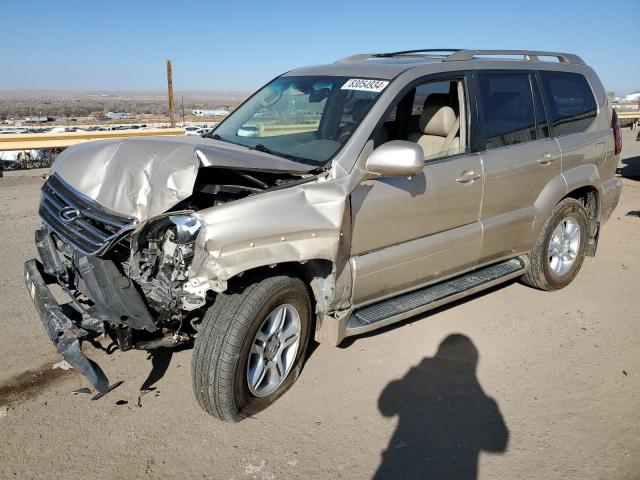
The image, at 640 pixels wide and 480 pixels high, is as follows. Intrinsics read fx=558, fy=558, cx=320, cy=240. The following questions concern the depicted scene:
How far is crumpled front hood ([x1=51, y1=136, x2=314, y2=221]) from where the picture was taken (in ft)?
10.0

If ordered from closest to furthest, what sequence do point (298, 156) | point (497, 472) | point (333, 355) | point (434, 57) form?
1. point (497, 472)
2. point (298, 156)
3. point (333, 355)
4. point (434, 57)

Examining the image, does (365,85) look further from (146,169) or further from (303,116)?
(146,169)

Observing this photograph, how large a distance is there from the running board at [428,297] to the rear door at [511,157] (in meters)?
0.12

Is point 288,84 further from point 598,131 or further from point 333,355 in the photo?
point 598,131

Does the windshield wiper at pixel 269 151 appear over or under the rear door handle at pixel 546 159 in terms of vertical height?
over

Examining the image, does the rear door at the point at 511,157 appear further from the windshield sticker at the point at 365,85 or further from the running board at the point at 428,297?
the windshield sticker at the point at 365,85

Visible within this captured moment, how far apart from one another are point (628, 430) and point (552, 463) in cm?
63

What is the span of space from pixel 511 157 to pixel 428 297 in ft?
4.43

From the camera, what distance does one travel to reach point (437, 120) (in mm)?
4395

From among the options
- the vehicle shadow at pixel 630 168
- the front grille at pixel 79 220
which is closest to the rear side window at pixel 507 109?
the front grille at pixel 79 220

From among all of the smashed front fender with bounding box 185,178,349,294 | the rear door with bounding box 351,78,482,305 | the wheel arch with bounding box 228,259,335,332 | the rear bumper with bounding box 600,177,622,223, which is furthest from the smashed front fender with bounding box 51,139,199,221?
the rear bumper with bounding box 600,177,622,223

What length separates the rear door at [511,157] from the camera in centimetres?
435

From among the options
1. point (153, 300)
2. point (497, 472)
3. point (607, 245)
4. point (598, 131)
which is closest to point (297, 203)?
point (153, 300)

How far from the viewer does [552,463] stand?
3.00 metres
